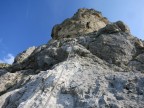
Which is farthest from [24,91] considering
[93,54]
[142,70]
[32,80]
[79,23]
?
[79,23]

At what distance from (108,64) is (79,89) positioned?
472 centimetres

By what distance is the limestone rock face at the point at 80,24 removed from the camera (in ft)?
104

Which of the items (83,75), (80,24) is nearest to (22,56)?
(80,24)

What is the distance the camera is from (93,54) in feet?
67.7

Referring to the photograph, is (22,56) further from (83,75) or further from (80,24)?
(83,75)

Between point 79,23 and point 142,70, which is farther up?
point 79,23

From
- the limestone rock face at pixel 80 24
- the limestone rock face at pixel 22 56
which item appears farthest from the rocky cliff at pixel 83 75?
the limestone rock face at pixel 80 24

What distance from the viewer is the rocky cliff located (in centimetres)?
1437

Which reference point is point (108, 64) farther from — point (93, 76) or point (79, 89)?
point (79, 89)

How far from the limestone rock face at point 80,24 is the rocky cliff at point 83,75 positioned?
21.3ft

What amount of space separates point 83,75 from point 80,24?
644 inches

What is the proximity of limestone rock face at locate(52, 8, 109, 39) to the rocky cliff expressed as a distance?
21.3ft

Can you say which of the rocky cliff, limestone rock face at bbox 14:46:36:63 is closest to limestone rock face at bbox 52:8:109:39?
limestone rock face at bbox 14:46:36:63

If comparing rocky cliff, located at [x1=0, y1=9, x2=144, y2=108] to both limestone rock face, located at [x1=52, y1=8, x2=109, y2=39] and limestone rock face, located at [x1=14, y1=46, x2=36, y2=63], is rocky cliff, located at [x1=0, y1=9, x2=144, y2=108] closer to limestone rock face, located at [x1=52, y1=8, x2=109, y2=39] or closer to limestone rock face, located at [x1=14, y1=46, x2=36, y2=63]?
limestone rock face, located at [x1=14, y1=46, x2=36, y2=63]
